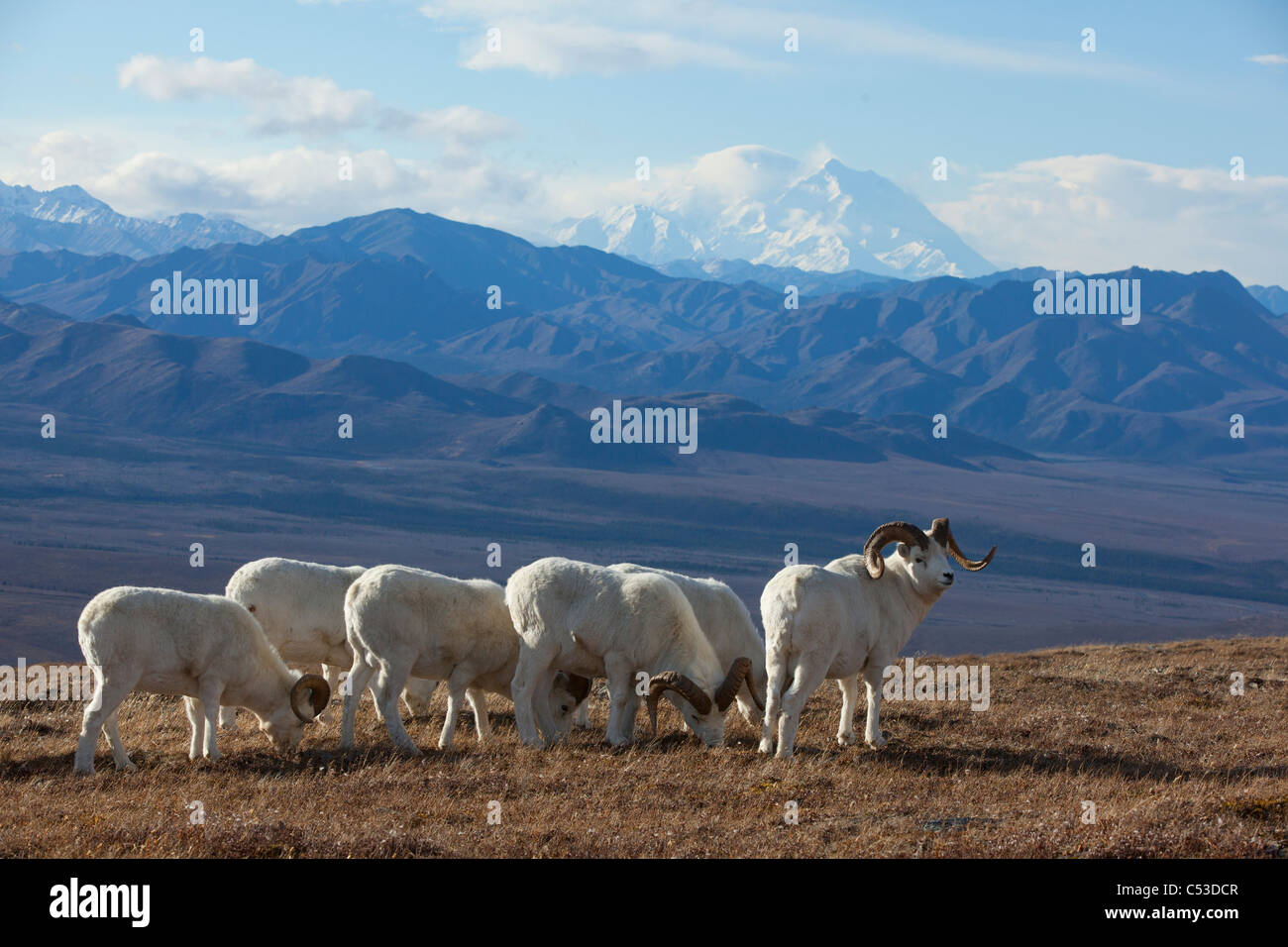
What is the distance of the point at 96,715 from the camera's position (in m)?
13.6

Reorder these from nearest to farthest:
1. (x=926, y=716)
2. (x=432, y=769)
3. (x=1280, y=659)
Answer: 1. (x=432, y=769)
2. (x=926, y=716)
3. (x=1280, y=659)

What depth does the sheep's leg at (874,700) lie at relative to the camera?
50.9ft

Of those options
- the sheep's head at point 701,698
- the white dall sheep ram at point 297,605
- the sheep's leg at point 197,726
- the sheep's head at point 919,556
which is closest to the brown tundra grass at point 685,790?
the sheep's leg at point 197,726

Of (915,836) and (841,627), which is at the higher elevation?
(841,627)

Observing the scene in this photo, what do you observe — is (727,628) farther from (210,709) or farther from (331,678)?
(210,709)

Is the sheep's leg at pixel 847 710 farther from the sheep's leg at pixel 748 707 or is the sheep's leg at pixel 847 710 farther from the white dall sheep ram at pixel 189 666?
the white dall sheep ram at pixel 189 666

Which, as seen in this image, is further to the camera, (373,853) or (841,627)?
(841,627)

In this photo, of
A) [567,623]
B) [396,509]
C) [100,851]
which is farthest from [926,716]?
[396,509]

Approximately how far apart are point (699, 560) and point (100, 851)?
141470mm

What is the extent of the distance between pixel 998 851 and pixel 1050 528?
17856cm

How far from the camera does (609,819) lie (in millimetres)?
11211

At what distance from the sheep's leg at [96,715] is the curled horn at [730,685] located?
656cm

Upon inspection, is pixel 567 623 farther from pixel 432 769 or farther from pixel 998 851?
pixel 998 851
